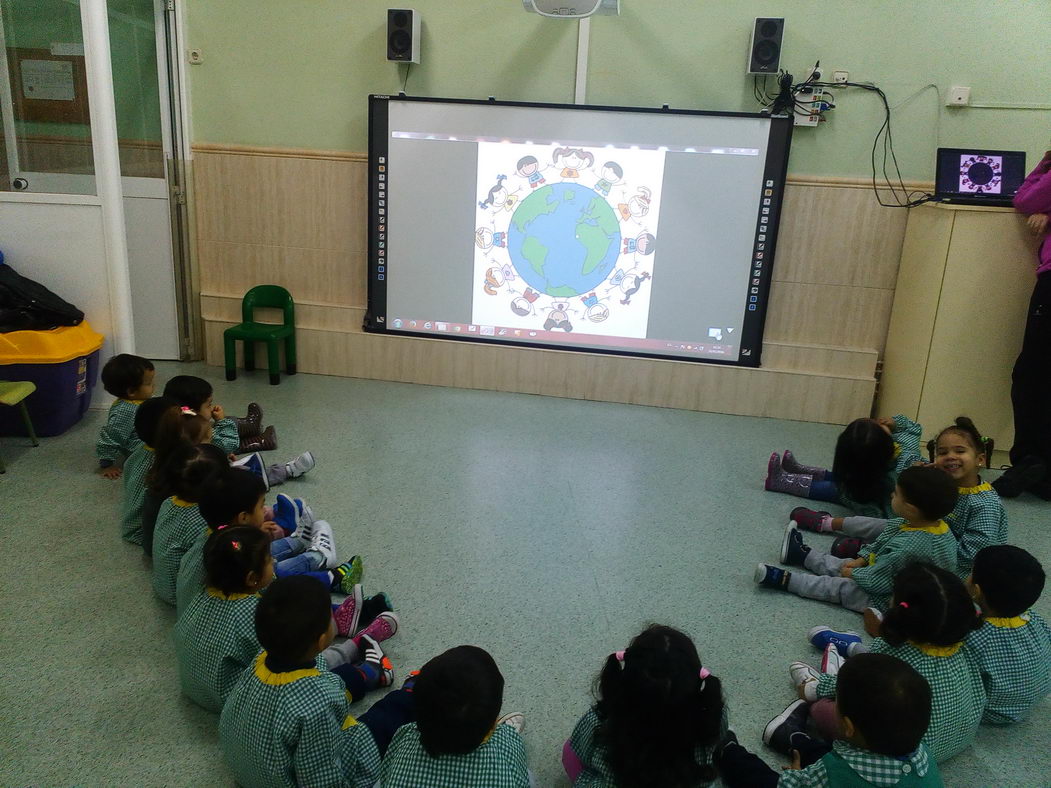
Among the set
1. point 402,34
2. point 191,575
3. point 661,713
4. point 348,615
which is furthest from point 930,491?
point 402,34

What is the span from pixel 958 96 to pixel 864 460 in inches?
95.1

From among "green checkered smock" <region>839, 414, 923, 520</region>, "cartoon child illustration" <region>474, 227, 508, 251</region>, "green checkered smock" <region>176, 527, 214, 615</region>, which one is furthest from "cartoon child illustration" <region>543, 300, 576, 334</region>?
"green checkered smock" <region>176, 527, 214, 615</region>

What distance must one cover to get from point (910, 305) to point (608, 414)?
1.75m

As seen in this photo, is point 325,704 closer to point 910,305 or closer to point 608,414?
point 608,414

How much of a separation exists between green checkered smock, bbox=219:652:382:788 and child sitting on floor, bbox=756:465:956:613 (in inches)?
62.3

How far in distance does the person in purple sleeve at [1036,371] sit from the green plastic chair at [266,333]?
395 centimetres

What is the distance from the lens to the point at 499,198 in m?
4.72

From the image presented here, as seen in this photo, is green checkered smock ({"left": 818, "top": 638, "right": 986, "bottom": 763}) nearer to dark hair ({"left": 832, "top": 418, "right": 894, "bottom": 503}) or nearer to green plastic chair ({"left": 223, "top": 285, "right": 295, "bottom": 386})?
dark hair ({"left": 832, "top": 418, "right": 894, "bottom": 503})

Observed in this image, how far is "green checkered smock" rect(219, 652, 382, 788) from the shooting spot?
1631mm

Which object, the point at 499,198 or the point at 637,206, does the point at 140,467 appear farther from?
the point at 637,206

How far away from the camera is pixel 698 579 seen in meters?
2.82

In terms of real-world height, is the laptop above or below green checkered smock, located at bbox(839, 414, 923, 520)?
above

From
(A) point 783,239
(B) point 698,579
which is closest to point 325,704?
(B) point 698,579

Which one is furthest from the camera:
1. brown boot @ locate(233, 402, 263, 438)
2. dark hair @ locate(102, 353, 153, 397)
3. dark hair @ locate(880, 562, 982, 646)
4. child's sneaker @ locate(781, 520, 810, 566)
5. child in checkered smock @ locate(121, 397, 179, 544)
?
brown boot @ locate(233, 402, 263, 438)
